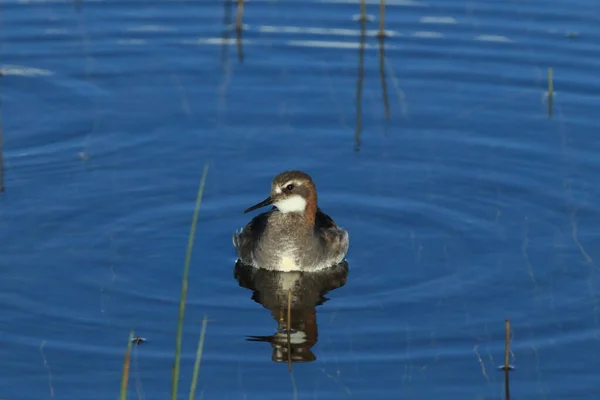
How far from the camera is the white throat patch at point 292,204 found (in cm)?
1352

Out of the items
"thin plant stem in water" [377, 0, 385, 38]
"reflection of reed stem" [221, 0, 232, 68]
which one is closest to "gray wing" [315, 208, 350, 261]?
"reflection of reed stem" [221, 0, 232, 68]

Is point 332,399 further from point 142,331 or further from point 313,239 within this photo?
point 313,239

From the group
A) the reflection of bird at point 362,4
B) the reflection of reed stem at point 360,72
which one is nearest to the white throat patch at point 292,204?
the reflection of reed stem at point 360,72

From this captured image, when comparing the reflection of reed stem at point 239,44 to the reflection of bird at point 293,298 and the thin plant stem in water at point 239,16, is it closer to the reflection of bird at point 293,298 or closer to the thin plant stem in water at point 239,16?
the thin plant stem in water at point 239,16

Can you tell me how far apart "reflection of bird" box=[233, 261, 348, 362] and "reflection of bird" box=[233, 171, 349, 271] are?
0.10 m

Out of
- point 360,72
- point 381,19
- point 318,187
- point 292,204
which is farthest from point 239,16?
point 292,204

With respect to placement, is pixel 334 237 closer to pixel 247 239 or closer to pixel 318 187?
pixel 247 239

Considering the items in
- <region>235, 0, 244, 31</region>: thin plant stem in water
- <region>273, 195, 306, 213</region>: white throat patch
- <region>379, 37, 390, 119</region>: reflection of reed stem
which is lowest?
<region>273, 195, 306, 213</region>: white throat patch

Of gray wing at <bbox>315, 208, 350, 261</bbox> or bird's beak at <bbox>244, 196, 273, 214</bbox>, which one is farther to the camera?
gray wing at <bbox>315, 208, 350, 261</bbox>

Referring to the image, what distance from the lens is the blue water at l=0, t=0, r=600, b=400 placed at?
1104 centimetres

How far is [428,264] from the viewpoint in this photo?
43.0ft

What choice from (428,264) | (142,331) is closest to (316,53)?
(428,264)

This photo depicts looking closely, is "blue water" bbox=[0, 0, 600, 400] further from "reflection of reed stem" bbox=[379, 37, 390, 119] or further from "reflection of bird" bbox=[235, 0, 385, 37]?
"reflection of bird" bbox=[235, 0, 385, 37]

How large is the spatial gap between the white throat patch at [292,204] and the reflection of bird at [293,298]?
2.07 ft
